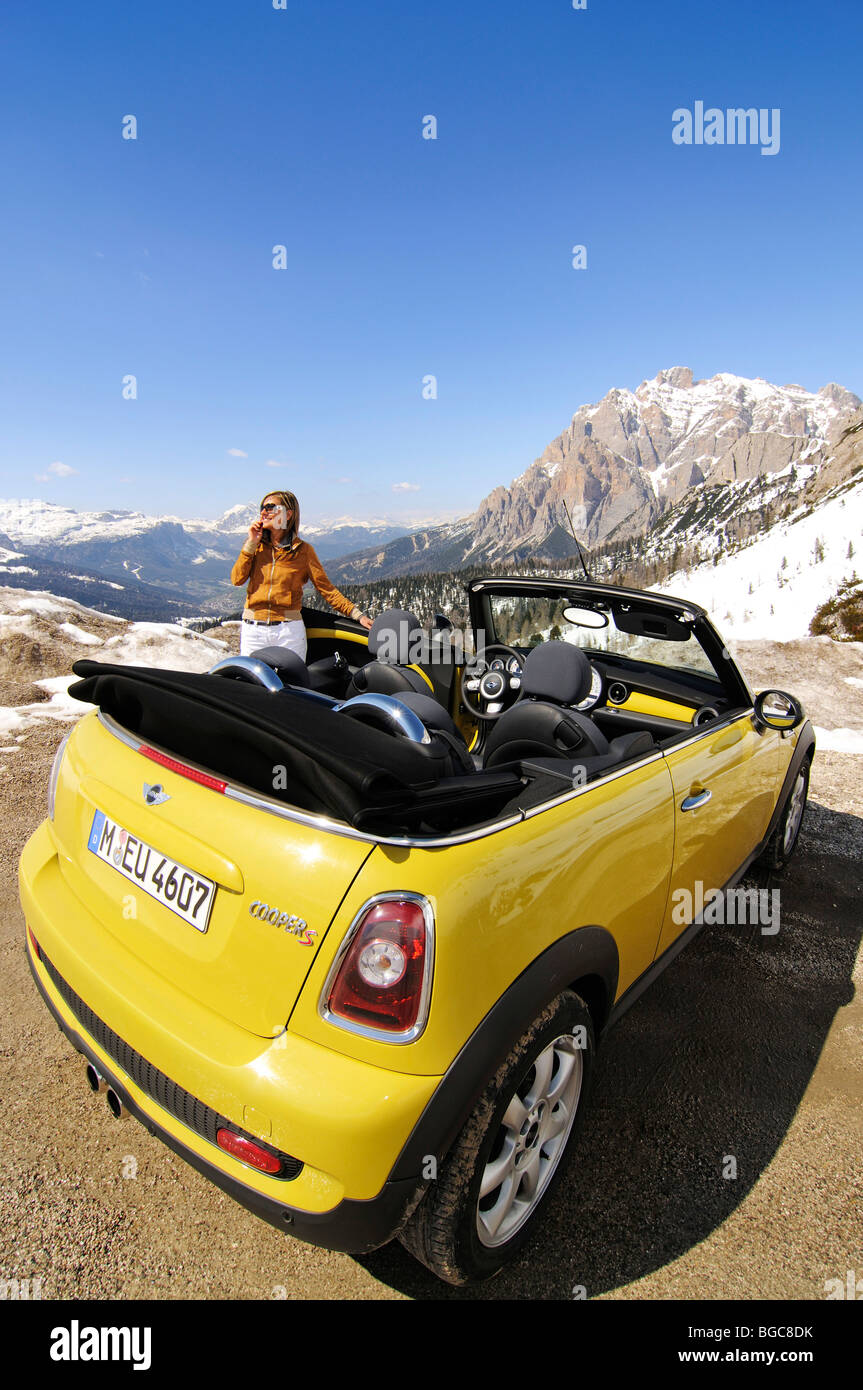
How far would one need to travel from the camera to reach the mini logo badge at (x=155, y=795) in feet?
5.85

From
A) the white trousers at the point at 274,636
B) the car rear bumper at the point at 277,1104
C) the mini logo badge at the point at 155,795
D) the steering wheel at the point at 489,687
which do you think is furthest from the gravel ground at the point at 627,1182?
the white trousers at the point at 274,636

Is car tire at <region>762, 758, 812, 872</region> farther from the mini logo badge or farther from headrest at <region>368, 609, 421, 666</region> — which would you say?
the mini logo badge

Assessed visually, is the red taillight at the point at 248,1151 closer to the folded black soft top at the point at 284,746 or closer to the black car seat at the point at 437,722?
the folded black soft top at the point at 284,746

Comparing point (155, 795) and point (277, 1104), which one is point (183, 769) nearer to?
point (155, 795)

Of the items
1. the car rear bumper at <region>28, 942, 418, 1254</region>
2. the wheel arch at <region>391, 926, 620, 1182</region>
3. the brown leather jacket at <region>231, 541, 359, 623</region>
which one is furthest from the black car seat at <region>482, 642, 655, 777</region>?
the brown leather jacket at <region>231, 541, 359, 623</region>

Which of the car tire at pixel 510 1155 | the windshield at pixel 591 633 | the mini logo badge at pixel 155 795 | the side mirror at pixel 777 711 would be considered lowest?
the car tire at pixel 510 1155

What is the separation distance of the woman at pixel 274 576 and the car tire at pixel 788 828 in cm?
295

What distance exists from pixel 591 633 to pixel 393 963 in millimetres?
2844

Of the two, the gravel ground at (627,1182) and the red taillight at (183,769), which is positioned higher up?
the red taillight at (183,769)

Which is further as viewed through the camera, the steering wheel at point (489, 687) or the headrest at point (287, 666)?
the steering wheel at point (489, 687)

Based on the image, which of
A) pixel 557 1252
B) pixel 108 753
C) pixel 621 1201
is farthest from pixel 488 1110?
pixel 108 753

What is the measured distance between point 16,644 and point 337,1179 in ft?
Answer: 28.9

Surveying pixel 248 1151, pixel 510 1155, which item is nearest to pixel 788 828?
pixel 510 1155

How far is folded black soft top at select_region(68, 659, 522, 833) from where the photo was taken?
154 centimetres
